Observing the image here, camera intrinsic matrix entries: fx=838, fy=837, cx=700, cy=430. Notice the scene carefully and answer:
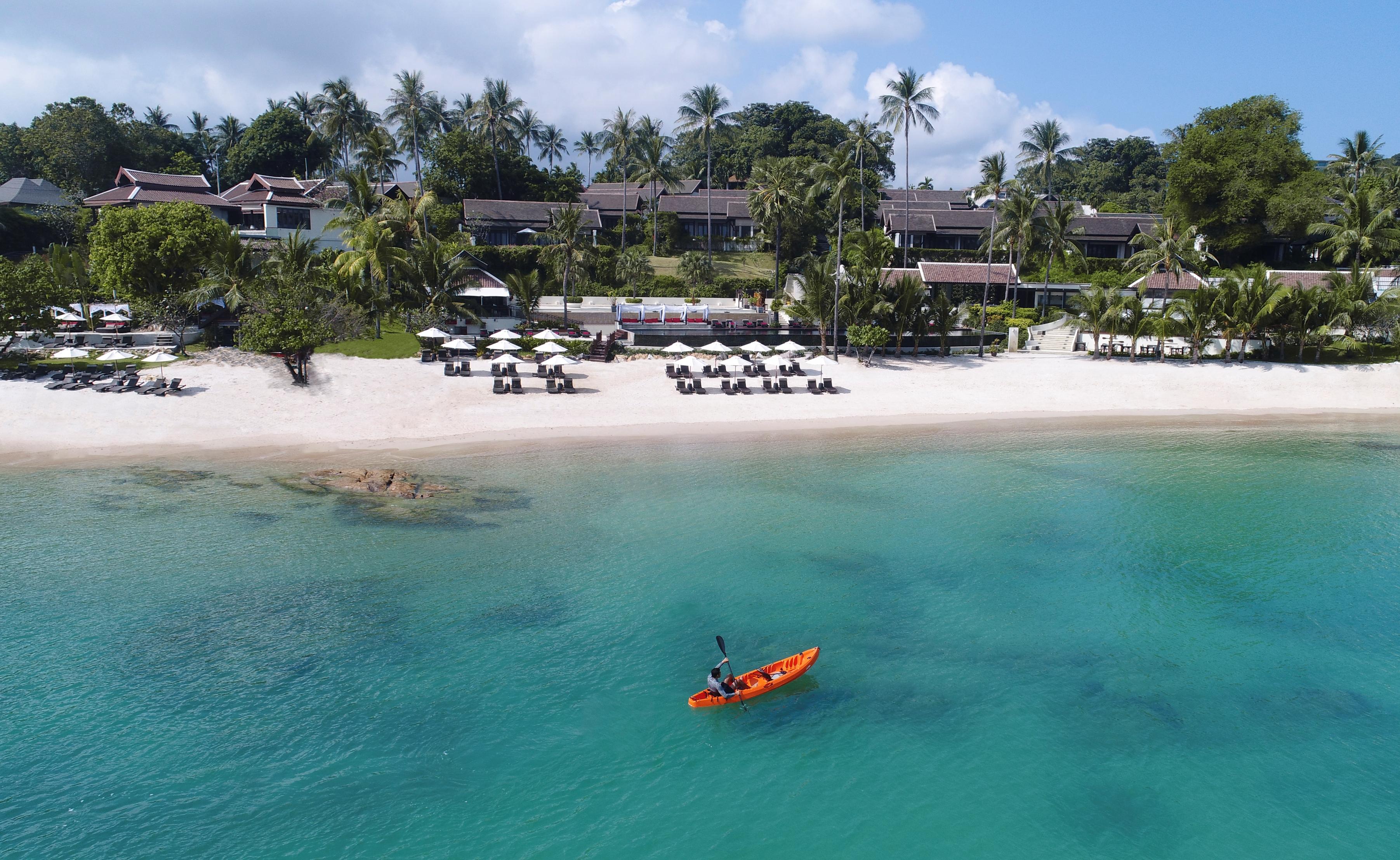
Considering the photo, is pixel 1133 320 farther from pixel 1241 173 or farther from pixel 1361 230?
pixel 1241 173

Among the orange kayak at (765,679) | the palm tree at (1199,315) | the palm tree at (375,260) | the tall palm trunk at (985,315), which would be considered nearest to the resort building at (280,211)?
the palm tree at (375,260)

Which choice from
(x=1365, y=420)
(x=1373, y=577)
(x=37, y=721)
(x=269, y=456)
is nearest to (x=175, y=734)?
(x=37, y=721)

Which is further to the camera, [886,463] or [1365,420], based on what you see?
[1365,420]

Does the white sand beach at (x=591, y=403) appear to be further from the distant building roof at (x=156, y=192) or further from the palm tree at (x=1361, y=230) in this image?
the distant building roof at (x=156, y=192)

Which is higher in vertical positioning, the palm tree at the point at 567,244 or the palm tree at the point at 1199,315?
the palm tree at the point at 567,244

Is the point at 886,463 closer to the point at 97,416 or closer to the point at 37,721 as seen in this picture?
the point at 37,721

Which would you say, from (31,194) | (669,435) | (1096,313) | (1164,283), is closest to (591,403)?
(669,435)
